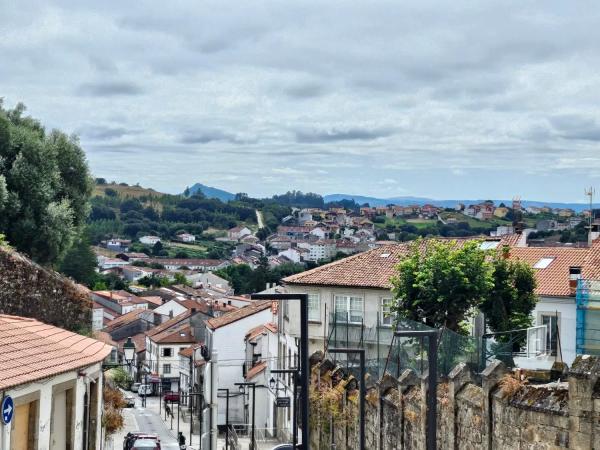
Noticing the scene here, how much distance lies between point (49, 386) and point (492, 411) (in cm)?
889

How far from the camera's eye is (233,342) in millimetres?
77625

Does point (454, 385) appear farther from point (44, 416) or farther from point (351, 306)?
point (351, 306)

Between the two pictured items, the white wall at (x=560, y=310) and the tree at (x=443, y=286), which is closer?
the tree at (x=443, y=286)

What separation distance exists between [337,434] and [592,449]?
1932 centimetres

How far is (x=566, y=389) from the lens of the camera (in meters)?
18.2

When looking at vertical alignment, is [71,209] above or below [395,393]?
above

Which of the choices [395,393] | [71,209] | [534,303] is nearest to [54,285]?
[71,209]

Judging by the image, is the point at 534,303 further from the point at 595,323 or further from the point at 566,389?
the point at 566,389

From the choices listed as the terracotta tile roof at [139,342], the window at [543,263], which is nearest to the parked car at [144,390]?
the terracotta tile roof at [139,342]

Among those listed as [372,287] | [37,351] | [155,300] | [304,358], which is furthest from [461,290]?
[155,300]

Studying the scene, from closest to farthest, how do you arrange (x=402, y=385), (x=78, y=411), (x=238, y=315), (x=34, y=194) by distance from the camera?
(x=78, y=411) → (x=402, y=385) → (x=34, y=194) → (x=238, y=315)

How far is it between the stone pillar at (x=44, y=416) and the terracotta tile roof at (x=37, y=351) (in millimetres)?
391

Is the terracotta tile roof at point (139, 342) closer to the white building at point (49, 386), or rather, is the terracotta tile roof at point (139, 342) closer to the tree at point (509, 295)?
the tree at point (509, 295)

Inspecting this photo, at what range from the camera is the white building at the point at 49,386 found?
16.8 m
